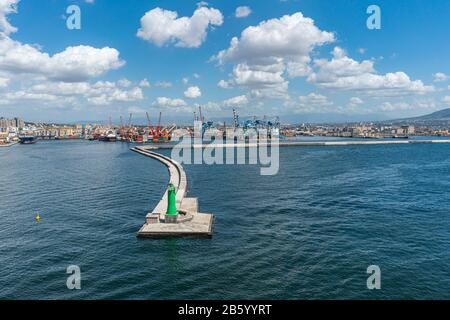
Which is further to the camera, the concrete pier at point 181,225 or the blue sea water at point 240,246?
the concrete pier at point 181,225

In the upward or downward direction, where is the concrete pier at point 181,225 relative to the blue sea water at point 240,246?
upward

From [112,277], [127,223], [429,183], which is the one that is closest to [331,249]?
[112,277]

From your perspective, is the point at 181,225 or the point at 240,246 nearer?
the point at 240,246

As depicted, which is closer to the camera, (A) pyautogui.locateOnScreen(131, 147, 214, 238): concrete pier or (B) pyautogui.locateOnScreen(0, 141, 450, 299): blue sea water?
(B) pyautogui.locateOnScreen(0, 141, 450, 299): blue sea water

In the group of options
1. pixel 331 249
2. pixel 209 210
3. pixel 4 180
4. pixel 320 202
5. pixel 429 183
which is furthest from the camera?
pixel 4 180

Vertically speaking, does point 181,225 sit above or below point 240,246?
above

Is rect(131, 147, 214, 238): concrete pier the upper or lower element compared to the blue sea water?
upper

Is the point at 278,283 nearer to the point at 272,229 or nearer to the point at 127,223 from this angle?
the point at 272,229
